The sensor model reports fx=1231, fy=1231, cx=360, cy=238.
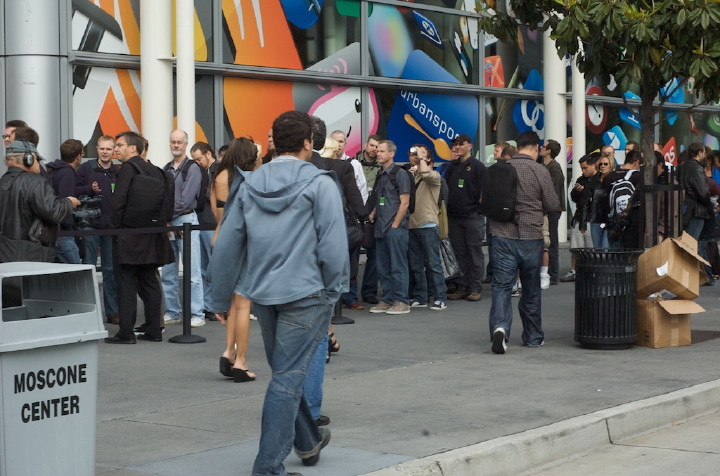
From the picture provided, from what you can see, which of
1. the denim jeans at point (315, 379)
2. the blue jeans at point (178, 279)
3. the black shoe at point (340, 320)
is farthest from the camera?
the black shoe at point (340, 320)

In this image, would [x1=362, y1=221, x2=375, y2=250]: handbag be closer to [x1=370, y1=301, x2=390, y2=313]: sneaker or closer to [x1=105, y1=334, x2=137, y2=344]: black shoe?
[x1=370, y1=301, x2=390, y2=313]: sneaker

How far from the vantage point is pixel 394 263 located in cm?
1376

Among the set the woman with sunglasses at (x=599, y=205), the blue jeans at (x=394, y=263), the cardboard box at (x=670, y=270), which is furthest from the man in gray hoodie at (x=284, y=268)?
the woman with sunglasses at (x=599, y=205)

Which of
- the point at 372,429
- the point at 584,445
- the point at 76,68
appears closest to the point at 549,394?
the point at 584,445

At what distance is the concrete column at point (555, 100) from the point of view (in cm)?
1942

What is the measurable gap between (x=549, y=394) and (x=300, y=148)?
10.7 ft

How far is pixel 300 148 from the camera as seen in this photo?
625cm

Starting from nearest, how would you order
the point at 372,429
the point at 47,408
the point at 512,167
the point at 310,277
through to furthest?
the point at 47,408 → the point at 310,277 → the point at 372,429 → the point at 512,167

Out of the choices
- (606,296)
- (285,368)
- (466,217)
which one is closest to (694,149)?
(466,217)

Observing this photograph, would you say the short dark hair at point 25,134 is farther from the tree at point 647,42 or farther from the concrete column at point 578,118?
the concrete column at point 578,118

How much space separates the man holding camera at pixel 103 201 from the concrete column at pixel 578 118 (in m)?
9.03

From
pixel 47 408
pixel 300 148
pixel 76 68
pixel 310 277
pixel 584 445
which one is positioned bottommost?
pixel 584 445

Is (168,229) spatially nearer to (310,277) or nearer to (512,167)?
(512,167)

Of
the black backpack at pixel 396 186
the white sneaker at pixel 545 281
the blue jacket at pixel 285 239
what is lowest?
the white sneaker at pixel 545 281
